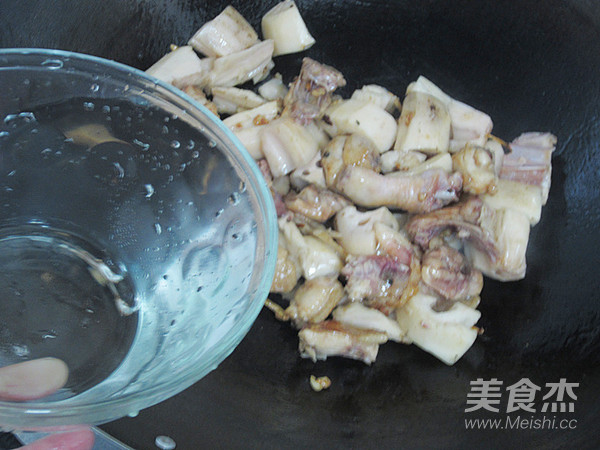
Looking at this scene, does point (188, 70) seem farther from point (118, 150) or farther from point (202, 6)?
point (118, 150)

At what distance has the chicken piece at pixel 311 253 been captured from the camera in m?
1.33

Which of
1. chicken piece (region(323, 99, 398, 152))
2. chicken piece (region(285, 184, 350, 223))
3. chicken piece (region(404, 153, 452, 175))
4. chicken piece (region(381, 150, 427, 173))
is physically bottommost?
chicken piece (region(285, 184, 350, 223))

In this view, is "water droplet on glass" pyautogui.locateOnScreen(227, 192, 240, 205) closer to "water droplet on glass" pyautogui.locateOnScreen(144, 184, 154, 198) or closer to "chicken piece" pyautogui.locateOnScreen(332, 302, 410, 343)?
"water droplet on glass" pyautogui.locateOnScreen(144, 184, 154, 198)

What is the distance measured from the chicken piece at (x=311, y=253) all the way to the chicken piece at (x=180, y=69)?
0.46 m

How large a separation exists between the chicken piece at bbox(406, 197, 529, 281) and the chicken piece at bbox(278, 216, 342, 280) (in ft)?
0.63

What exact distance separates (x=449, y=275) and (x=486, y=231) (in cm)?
14

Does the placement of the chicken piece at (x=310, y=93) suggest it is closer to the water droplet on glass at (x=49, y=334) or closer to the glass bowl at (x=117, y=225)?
the glass bowl at (x=117, y=225)

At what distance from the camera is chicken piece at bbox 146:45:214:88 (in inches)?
59.9

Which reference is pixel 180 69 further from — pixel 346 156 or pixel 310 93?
pixel 346 156

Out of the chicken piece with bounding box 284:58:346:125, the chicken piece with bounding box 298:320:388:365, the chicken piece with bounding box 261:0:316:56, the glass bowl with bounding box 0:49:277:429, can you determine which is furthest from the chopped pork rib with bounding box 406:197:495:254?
the chicken piece with bounding box 261:0:316:56

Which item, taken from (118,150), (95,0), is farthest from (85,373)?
(95,0)

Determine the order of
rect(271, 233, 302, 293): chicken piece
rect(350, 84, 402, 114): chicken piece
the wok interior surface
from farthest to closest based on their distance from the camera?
rect(350, 84, 402, 114): chicken piece → rect(271, 233, 302, 293): chicken piece → the wok interior surface

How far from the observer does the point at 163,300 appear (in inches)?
44.7

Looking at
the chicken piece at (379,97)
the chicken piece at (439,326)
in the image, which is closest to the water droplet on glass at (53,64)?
the chicken piece at (379,97)
